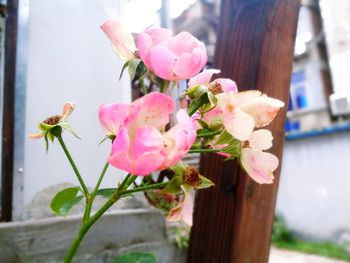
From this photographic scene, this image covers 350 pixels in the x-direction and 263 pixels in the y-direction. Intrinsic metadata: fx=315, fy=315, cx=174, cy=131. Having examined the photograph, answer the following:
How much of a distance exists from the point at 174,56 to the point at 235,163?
1.12ft

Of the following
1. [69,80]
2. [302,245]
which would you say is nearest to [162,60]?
[69,80]

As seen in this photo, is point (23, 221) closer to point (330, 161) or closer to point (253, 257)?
point (253, 257)

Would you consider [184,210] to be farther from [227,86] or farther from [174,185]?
[227,86]

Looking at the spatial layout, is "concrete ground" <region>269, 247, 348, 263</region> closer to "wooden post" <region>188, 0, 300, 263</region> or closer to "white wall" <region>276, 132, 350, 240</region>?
"white wall" <region>276, 132, 350, 240</region>

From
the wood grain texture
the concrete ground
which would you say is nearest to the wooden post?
the wood grain texture

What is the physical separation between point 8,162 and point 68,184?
0.46 feet

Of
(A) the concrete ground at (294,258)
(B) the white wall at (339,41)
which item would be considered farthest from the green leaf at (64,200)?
(B) the white wall at (339,41)

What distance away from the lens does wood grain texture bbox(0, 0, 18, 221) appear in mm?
700

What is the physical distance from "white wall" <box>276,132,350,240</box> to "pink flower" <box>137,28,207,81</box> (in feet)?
17.6

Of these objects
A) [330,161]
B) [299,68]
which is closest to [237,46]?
[330,161]

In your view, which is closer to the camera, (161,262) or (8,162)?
(8,162)

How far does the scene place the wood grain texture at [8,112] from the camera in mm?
700

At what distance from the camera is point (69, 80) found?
2.55 ft

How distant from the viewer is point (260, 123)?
370mm
